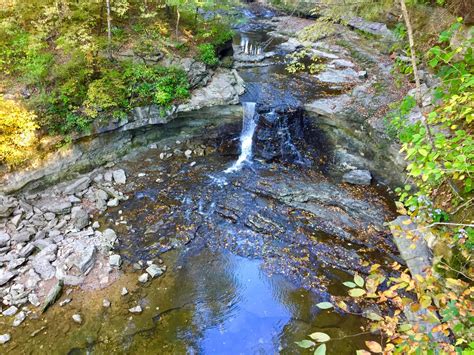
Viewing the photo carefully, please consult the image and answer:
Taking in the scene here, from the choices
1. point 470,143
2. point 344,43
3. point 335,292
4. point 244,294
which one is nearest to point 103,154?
point 244,294

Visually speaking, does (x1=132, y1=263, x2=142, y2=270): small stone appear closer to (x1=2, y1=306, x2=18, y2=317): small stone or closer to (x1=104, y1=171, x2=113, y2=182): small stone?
(x1=2, y1=306, x2=18, y2=317): small stone

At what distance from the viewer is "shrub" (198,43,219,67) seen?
13.6 meters

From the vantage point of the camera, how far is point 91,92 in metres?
10.5

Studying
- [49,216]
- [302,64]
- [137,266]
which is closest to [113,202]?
[49,216]

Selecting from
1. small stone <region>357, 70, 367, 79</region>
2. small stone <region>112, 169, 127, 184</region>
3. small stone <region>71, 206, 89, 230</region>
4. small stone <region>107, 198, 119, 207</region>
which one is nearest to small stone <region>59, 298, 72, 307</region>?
small stone <region>71, 206, 89, 230</region>

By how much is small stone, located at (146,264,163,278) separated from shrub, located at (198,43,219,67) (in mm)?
9293

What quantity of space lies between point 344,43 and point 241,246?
17430mm

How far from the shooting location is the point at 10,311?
23.0 ft

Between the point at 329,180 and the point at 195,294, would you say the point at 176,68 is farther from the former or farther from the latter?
the point at 195,294

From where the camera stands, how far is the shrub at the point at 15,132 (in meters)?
8.84

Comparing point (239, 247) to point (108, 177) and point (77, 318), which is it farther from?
point (108, 177)

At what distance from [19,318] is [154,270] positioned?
119 inches

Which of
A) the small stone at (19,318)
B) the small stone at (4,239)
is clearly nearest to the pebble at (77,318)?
the small stone at (19,318)

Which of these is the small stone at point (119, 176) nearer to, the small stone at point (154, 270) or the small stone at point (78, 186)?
the small stone at point (78, 186)
